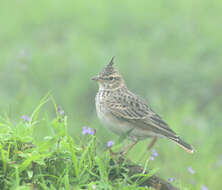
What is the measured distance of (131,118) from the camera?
22.2 ft

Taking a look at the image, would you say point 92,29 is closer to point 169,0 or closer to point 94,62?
point 94,62

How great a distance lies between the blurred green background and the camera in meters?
9.03

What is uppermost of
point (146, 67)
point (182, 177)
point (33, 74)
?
point (146, 67)

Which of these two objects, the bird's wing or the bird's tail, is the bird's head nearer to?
the bird's wing

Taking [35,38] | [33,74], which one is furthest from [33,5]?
[33,74]

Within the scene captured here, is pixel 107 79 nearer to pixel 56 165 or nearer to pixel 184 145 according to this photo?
pixel 184 145

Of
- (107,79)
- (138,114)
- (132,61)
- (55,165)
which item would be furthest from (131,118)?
(132,61)

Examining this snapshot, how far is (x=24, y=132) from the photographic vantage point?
5230 millimetres

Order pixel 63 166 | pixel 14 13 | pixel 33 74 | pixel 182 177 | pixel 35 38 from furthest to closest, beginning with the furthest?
pixel 14 13 → pixel 35 38 → pixel 33 74 → pixel 182 177 → pixel 63 166

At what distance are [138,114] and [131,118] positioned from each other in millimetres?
127

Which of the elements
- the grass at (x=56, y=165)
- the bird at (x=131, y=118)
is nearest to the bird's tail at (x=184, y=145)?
the bird at (x=131, y=118)

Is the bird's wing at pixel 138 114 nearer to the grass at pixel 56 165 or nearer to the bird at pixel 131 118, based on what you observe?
the bird at pixel 131 118

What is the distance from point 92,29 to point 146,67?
6.09ft

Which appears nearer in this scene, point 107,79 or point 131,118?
point 131,118
